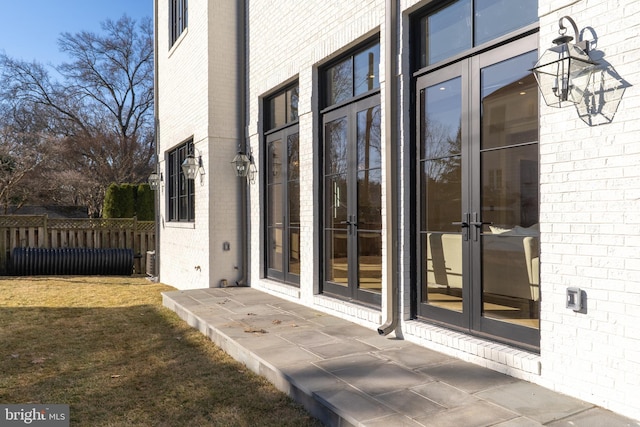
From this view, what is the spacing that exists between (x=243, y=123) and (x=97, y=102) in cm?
2185

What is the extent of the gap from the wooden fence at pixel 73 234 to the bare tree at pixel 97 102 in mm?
9941

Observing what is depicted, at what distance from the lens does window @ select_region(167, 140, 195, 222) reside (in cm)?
945

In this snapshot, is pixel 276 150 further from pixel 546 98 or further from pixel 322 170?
pixel 546 98

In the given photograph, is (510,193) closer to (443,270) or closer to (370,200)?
(443,270)

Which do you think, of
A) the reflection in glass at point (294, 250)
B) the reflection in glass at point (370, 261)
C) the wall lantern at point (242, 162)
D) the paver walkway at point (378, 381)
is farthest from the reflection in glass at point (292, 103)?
the paver walkway at point (378, 381)

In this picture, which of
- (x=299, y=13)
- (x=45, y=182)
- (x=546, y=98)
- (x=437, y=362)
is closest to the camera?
(x=546, y=98)

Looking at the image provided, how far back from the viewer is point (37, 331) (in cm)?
588

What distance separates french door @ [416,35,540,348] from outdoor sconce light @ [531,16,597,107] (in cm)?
37

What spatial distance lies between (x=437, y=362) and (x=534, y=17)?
260 centimetres

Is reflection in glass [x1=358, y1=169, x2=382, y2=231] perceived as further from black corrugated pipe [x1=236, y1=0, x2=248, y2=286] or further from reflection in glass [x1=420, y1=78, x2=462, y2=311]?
black corrugated pipe [x1=236, y1=0, x2=248, y2=286]

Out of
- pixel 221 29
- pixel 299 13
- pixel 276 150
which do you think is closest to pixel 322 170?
pixel 276 150

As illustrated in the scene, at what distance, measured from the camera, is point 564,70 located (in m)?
2.96

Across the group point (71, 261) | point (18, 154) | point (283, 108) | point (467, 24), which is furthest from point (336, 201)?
point (18, 154)

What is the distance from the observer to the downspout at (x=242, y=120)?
805cm
